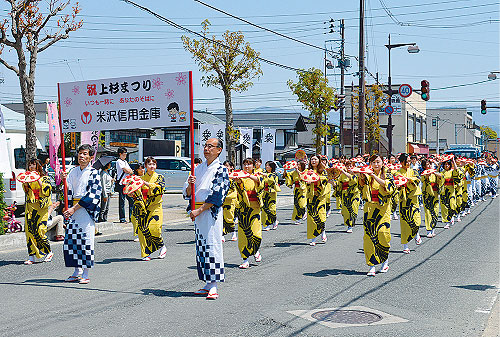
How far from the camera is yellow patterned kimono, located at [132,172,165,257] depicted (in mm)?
10117

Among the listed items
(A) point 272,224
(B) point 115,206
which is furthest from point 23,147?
(A) point 272,224

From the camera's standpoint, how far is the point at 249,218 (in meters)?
9.78

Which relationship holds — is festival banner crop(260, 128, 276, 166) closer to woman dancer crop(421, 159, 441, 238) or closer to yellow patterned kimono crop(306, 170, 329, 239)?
woman dancer crop(421, 159, 441, 238)

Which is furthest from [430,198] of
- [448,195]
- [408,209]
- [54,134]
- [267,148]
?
[267,148]

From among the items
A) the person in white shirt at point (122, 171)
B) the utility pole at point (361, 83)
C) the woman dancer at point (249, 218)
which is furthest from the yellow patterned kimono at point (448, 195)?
the utility pole at point (361, 83)

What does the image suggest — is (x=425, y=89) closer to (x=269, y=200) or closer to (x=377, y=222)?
(x=269, y=200)

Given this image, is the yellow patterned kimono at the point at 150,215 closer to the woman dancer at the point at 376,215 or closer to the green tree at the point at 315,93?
the woman dancer at the point at 376,215

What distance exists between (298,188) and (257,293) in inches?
303

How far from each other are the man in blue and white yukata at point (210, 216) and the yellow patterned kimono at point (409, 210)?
4975mm

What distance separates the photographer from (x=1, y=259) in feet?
33.3

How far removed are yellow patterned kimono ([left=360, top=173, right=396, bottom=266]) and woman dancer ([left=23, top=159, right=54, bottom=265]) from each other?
503 cm

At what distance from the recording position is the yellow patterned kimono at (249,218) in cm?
964

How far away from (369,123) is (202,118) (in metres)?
14.1

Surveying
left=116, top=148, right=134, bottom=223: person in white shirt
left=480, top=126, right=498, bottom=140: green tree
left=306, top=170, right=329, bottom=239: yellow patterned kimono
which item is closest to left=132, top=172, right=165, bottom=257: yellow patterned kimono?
left=116, top=148, right=134, bottom=223: person in white shirt
